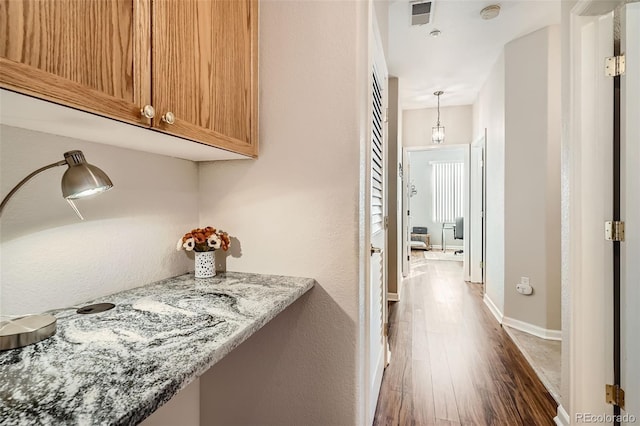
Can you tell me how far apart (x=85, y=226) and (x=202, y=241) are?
386 millimetres

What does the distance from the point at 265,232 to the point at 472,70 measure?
12.2 feet

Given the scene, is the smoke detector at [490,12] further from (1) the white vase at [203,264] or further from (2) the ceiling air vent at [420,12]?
(1) the white vase at [203,264]

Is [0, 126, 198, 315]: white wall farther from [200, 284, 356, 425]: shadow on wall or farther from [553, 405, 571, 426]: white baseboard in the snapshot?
[553, 405, 571, 426]: white baseboard

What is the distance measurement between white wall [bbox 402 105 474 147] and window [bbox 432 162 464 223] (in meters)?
3.87

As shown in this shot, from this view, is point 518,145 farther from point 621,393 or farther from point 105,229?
point 105,229

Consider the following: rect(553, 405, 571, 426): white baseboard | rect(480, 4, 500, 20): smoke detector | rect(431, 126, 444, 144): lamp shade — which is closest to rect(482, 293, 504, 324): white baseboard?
rect(553, 405, 571, 426): white baseboard

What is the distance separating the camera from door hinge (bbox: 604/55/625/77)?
1420 mm

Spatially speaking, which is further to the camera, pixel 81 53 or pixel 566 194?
pixel 566 194

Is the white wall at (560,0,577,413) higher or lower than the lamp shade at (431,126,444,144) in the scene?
lower

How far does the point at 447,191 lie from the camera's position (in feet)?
28.5

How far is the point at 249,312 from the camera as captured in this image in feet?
2.87

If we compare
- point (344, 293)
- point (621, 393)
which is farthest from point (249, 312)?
point (621, 393)

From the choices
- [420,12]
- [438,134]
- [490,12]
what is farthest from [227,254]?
[438,134]

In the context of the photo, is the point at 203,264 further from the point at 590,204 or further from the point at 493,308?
the point at 493,308
